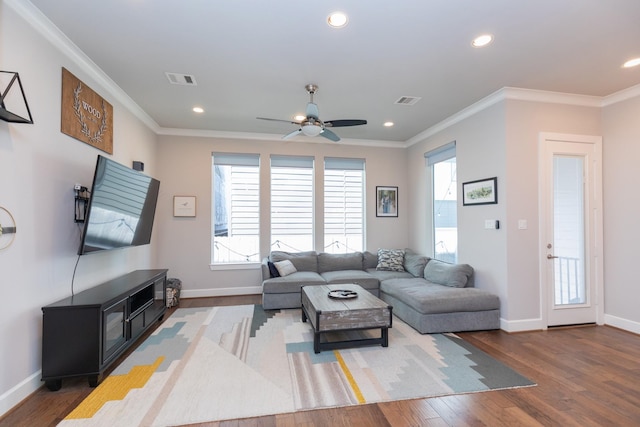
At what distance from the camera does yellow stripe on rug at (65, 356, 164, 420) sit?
207cm

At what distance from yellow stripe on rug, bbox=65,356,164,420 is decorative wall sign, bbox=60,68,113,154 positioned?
88.1 inches

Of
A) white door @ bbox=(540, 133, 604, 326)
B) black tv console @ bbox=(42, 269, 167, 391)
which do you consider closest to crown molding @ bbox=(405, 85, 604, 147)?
white door @ bbox=(540, 133, 604, 326)

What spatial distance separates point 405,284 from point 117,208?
3684 mm

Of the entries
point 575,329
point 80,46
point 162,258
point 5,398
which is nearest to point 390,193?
point 575,329

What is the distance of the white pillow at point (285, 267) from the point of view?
4633 mm

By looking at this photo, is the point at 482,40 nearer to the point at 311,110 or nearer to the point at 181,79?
the point at 311,110

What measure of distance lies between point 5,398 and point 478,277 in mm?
4806

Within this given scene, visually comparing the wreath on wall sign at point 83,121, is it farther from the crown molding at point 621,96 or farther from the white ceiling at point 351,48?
the crown molding at point 621,96

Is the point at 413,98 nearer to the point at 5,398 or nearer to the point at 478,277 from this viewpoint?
the point at 478,277

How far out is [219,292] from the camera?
518 centimetres

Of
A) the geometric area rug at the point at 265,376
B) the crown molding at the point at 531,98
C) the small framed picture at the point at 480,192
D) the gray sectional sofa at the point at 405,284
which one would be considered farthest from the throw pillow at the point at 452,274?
the crown molding at the point at 531,98

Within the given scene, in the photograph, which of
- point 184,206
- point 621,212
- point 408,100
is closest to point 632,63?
point 621,212

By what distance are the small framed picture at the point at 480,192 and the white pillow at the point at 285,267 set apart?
2.83 m

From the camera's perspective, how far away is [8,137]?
83.0 inches
